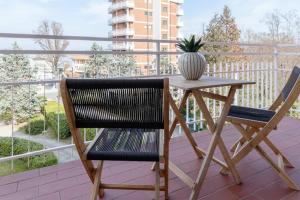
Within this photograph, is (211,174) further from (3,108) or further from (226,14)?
(226,14)

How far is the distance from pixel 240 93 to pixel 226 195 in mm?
2444

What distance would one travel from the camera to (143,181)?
214 centimetres

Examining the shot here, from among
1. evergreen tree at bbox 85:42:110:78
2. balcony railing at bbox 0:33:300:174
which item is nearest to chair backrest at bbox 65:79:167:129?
balcony railing at bbox 0:33:300:174

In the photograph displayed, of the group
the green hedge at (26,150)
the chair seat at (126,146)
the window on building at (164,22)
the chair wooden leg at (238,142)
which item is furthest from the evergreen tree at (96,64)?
the window on building at (164,22)

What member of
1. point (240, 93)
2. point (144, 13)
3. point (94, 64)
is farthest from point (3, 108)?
point (144, 13)

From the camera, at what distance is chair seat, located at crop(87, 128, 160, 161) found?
1512 mm

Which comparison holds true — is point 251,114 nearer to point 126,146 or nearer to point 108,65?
point 126,146

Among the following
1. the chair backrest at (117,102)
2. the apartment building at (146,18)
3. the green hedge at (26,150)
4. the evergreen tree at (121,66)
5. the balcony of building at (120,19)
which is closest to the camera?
the chair backrest at (117,102)

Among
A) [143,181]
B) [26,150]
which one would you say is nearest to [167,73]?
[143,181]

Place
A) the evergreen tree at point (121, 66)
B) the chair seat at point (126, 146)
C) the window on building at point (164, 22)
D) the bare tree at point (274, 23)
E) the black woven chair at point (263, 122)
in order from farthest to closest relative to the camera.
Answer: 1. the window on building at point (164, 22)
2. the bare tree at point (274, 23)
3. the evergreen tree at point (121, 66)
4. the black woven chair at point (263, 122)
5. the chair seat at point (126, 146)

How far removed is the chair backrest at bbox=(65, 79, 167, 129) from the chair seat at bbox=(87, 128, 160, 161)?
6.0 inches

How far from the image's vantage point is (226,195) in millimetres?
1924

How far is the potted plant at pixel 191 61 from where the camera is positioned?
219 centimetres

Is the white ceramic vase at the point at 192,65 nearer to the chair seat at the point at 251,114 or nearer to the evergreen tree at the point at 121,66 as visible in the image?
the chair seat at the point at 251,114
